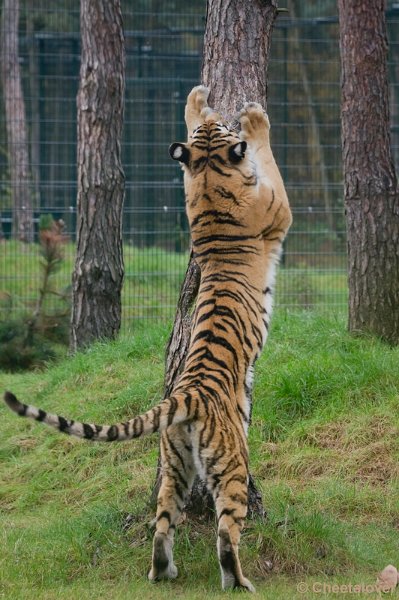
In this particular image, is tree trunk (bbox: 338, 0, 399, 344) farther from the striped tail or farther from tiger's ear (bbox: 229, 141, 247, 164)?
the striped tail

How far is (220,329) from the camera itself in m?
5.34

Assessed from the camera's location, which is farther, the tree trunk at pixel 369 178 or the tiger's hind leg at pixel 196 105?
the tree trunk at pixel 369 178

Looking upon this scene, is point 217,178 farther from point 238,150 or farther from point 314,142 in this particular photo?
point 314,142

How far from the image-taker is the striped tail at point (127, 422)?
4395 millimetres

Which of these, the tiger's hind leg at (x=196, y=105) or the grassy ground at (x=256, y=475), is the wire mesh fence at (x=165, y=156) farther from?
the tiger's hind leg at (x=196, y=105)

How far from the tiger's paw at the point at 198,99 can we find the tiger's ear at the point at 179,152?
28 centimetres

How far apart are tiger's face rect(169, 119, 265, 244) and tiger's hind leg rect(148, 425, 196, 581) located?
4.01 feet

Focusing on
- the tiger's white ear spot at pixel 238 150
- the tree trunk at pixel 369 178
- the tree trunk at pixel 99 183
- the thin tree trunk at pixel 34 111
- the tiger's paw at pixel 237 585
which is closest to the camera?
the tiger's paw at pixel 237 585

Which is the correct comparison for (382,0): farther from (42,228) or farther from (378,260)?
(42,228)

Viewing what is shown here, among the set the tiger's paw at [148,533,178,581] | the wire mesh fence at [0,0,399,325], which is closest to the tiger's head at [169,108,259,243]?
the tiger's paw at [148,533,178,581]

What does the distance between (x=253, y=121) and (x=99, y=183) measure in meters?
4.27

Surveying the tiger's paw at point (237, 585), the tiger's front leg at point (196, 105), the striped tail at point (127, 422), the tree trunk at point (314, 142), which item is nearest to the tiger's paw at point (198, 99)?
the tiger's front leg at point (196, 105)

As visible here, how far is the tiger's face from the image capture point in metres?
5.66

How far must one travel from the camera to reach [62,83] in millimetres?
14625
